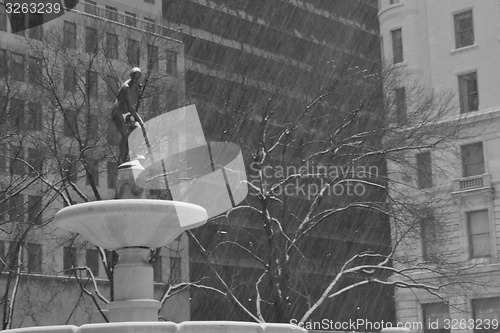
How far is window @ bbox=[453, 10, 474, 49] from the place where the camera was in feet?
162

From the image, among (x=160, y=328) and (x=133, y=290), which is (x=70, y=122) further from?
(x=160, y=328)

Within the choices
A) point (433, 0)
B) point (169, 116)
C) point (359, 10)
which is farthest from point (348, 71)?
point (359, 10)

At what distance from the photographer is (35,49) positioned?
32500 mm

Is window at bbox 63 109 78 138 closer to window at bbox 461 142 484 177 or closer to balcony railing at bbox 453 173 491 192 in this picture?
balcony railing at bbox 453 173 491 192

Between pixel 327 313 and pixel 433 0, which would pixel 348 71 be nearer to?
pixel 433 0

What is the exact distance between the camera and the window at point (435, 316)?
1848 inches

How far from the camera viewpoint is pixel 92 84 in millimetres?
32219

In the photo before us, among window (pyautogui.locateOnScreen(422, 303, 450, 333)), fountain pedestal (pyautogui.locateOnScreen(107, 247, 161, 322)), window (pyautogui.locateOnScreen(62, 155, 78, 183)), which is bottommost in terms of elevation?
window (pyautogui.locateOnScreen(422, 303, 450, 333))

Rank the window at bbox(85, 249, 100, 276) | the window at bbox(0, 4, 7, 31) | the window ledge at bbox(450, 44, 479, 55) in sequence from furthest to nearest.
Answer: the window at bbox(0, 4, 7, 31) → the window ledge at bbox(450, 44, 479, 55) → the window at bbox(85, 249, 100, 276)

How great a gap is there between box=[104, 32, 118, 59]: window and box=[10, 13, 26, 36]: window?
1586 centimetres

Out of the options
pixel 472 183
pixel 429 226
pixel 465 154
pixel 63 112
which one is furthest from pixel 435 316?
pixel 63 112

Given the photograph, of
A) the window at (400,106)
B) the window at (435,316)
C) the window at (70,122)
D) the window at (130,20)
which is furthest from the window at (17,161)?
the window at (435,316)

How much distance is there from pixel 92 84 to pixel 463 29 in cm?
2336

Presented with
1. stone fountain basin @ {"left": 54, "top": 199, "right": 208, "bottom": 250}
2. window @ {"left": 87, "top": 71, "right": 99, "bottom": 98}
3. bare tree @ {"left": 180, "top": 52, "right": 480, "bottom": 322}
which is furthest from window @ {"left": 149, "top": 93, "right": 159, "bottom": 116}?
stone fountain basin @ {"left": 54, "top": 199, "right": 208, "bottom": 250}
